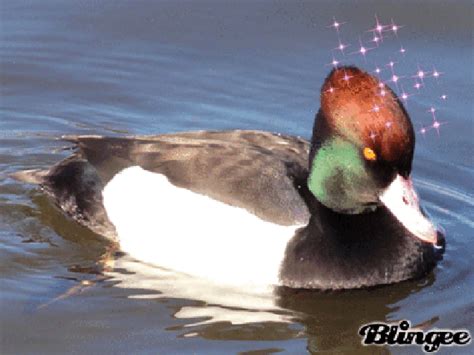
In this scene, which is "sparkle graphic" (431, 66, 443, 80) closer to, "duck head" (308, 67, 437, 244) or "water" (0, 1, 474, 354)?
"water" (0, 1, 474, 354)

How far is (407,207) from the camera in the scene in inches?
245

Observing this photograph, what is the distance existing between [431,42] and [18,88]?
3302 mm

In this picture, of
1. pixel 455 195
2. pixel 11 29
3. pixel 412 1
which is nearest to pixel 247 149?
pixel 455 195

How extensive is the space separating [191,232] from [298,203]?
0.61m

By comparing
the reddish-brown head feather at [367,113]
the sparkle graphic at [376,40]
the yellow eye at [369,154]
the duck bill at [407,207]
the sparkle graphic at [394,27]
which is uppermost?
the sparkle graphic at [394,27]

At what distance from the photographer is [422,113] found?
838cm

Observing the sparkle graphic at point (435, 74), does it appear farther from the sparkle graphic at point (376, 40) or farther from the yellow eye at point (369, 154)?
the yellow eye at point (369, 154)

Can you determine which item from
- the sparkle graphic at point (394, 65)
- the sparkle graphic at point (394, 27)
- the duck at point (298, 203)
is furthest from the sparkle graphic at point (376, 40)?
the duck at point (298, 203)

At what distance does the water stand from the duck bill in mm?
356

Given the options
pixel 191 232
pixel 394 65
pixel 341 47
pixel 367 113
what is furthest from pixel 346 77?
pixel 341 47

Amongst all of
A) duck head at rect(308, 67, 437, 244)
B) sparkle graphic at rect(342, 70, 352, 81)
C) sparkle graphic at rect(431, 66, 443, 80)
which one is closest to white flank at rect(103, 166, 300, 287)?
duck head at rect(308, 67, 437, 244)

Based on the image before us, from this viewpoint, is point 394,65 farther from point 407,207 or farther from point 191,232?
point 191,232

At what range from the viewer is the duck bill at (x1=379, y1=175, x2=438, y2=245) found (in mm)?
6180

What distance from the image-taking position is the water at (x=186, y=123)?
19.6 feet
